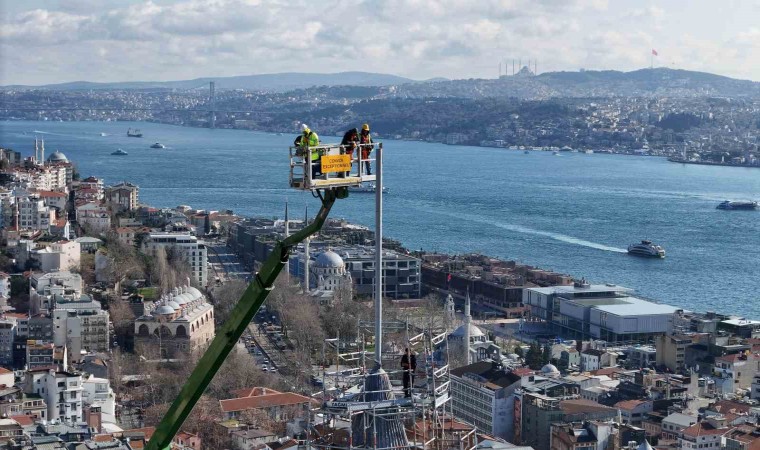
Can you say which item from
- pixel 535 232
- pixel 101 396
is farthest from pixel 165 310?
pixel 535 232

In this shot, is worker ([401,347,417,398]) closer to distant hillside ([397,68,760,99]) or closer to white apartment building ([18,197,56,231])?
white apartment building ([18,197,56,231])

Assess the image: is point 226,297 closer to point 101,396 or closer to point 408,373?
point 101,396

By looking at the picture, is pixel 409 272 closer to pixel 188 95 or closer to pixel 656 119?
pixel 656 119

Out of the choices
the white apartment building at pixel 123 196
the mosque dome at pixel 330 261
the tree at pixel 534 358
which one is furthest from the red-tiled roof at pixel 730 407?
the white apartment building at pixel 123 196

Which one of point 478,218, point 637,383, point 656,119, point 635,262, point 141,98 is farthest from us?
point 141,98

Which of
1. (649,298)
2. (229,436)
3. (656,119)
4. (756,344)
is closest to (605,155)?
(656,119)

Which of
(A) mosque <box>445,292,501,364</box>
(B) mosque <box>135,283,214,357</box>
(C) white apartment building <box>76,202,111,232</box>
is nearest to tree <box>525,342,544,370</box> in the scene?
(A) mosque <box>445,292,501,364</box>
